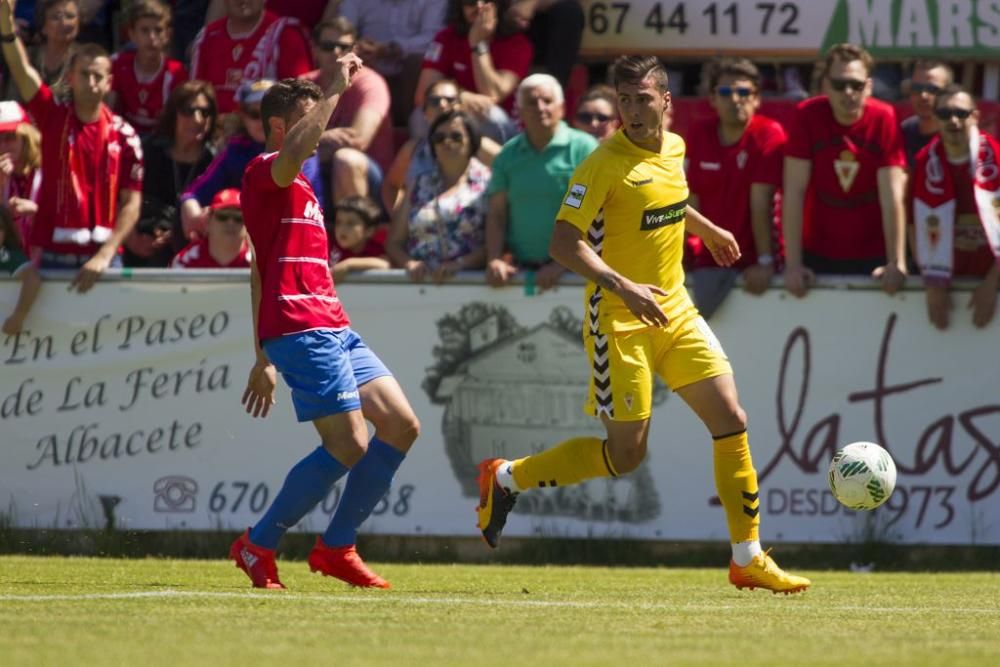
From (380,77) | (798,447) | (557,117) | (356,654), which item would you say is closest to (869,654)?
(356,654)

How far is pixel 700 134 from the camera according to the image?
455 inches

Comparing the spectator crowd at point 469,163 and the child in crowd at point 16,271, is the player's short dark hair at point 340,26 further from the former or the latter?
the child in crowd at point 16,271

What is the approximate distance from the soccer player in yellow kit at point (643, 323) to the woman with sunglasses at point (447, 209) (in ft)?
10.2

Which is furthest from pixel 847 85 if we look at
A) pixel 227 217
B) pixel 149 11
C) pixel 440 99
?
pixel 149 11

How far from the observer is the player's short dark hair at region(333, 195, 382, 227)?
38.2 ft

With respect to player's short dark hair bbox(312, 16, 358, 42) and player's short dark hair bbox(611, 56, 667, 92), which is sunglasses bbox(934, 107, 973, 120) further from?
player's short dark hair bbox(312, 16, 358, 42)

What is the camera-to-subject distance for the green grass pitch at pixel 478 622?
5680mm

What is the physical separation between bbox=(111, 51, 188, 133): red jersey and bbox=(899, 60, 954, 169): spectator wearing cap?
5.28m

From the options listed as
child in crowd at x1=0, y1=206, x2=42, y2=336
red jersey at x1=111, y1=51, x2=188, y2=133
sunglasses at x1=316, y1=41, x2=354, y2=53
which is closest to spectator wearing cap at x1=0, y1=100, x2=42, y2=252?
child in crowd at x1=0, y1=206, x2=42, y2=336

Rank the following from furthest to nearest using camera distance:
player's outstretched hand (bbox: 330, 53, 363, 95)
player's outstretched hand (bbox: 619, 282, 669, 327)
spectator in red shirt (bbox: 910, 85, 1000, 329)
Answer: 1. spectator in red shirt (bbox: 910, 85, 1000, 329)
2. player's outstretched hand (bbox: 619, 282, 669, 327)
3. player's outstretched hand (bbox: 330, 53, 363, 95)

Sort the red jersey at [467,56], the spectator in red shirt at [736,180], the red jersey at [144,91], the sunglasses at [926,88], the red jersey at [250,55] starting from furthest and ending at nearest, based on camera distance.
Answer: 1. the red jersey at [144,91]
2. the red jersey at [250,55]
3. the red jersey at [467,56]
4. the sunglasses at [926,88]
5. the spectator in red shirt at [736,180]

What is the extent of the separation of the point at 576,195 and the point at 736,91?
3542mm

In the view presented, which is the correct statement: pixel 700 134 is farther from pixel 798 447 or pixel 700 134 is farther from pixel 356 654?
pixel 356 654

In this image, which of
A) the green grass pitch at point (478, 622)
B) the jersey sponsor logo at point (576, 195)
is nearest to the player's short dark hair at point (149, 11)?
the green grass pitch at point (478, 622)
